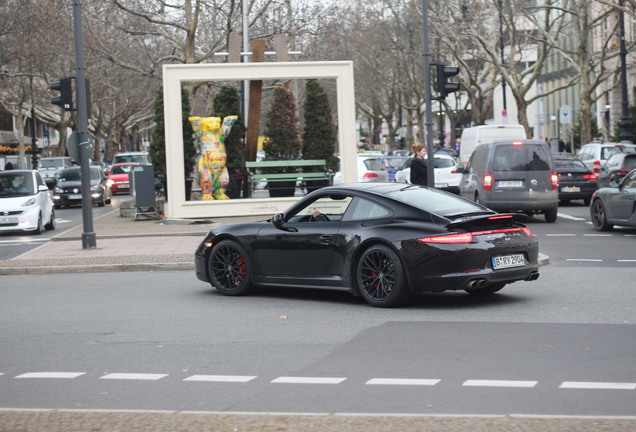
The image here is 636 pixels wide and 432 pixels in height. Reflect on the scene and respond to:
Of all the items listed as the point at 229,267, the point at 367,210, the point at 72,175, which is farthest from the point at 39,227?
the point at 367,210

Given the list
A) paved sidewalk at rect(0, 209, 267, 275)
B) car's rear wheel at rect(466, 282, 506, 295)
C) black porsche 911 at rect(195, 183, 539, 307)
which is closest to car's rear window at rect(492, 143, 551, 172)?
paved sidewalk at rect(0, 209, 267, 275)

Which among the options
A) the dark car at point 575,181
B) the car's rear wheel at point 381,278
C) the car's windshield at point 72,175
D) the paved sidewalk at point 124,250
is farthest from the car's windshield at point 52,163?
the car's rear wheel at point 381,278

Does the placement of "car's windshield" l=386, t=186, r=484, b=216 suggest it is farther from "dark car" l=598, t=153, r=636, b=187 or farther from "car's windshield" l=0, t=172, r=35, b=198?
"dark car" l=598, t=153, r=636, b=187

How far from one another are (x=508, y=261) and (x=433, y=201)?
3.40 feet

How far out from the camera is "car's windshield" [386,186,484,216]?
37.2ft

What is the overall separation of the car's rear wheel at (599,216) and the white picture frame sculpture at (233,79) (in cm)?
686

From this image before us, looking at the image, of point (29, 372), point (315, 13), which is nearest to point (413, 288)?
point (29, 372)

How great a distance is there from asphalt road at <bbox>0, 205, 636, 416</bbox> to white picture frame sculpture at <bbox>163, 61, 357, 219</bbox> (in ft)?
40.9

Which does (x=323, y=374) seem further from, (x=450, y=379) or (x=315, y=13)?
(x=315, y=13)

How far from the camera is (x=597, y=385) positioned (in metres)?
7.17

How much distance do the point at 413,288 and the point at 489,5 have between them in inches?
1681

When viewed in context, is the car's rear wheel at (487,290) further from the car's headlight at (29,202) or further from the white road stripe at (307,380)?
the car's headlight at (29,202)

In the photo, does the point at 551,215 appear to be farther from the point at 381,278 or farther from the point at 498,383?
the point at 498,383

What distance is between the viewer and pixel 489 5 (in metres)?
51.6
